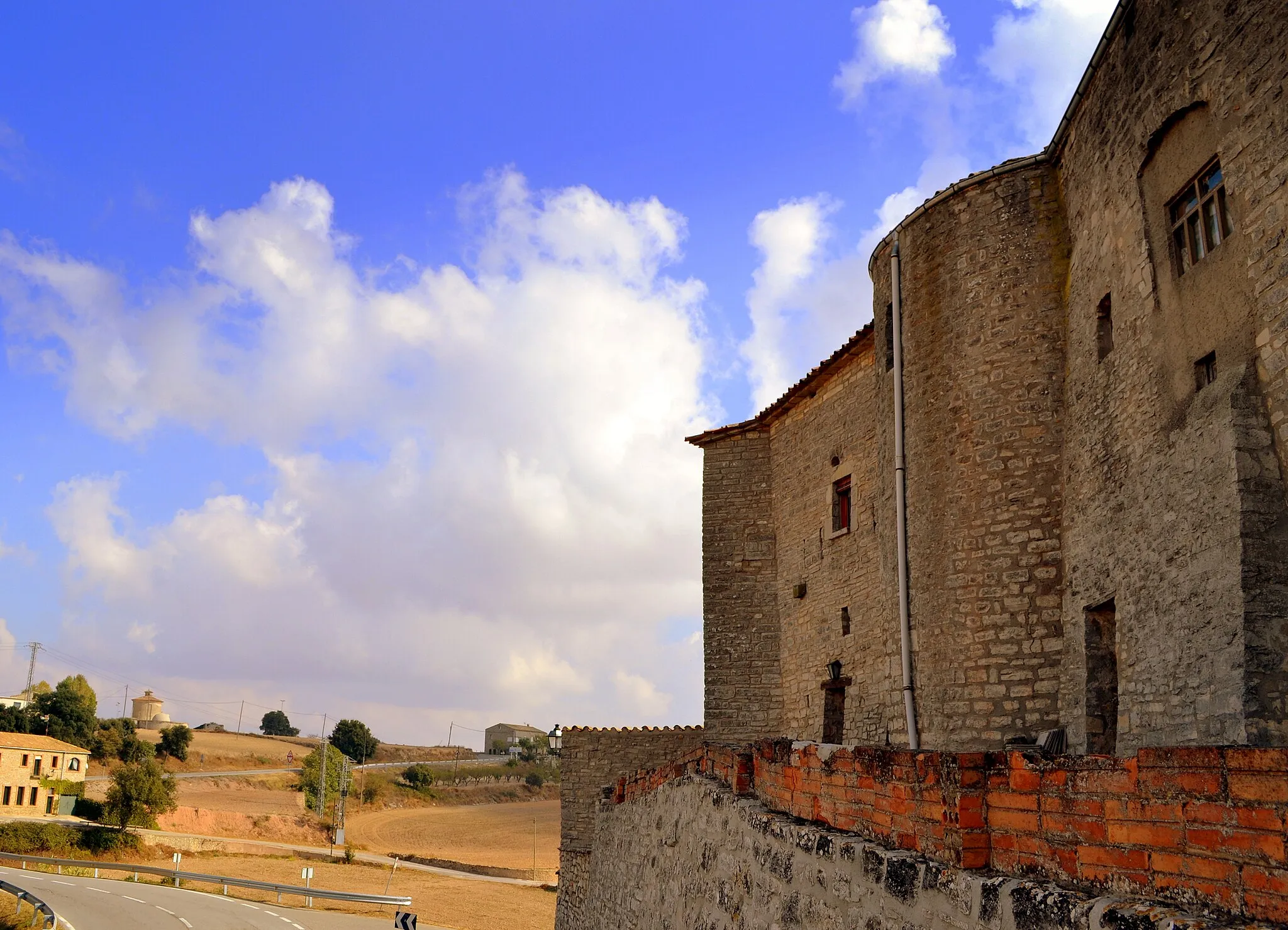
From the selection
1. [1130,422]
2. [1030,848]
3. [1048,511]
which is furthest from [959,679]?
[1030,848]

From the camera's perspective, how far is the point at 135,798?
44.7 meters

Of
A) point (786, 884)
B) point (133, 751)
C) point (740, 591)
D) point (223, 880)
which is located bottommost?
point (223, 880)

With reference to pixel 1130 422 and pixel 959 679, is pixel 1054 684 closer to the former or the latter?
pixel 959 679

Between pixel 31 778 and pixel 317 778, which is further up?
pixel 31 778

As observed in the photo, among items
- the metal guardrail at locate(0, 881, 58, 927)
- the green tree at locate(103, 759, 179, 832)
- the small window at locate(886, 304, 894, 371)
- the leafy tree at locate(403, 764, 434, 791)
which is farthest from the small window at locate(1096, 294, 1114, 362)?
the leafy tree at locate(403, 764, 434, 791)

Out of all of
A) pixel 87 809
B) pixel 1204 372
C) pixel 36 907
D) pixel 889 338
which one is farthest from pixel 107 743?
pixel 1204 372

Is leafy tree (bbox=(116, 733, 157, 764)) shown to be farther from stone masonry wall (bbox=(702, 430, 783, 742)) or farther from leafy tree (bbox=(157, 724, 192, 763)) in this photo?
stone masonry wall (bbox=(702, 430, 783, 742))

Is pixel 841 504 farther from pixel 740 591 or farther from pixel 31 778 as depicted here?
pixel 31 778

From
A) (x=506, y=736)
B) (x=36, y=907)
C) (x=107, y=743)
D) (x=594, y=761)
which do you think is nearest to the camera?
(x=594, y=761)

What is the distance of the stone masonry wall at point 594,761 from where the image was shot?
61.3 feet

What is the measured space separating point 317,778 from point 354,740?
25767mm

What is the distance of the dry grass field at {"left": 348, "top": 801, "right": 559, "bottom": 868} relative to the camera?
53.2 meters

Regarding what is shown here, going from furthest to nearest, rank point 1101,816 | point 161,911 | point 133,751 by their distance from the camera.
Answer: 1. point 133,751
2. point 161,911
3. point 1101,816

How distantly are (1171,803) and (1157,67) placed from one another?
25.7 ft
